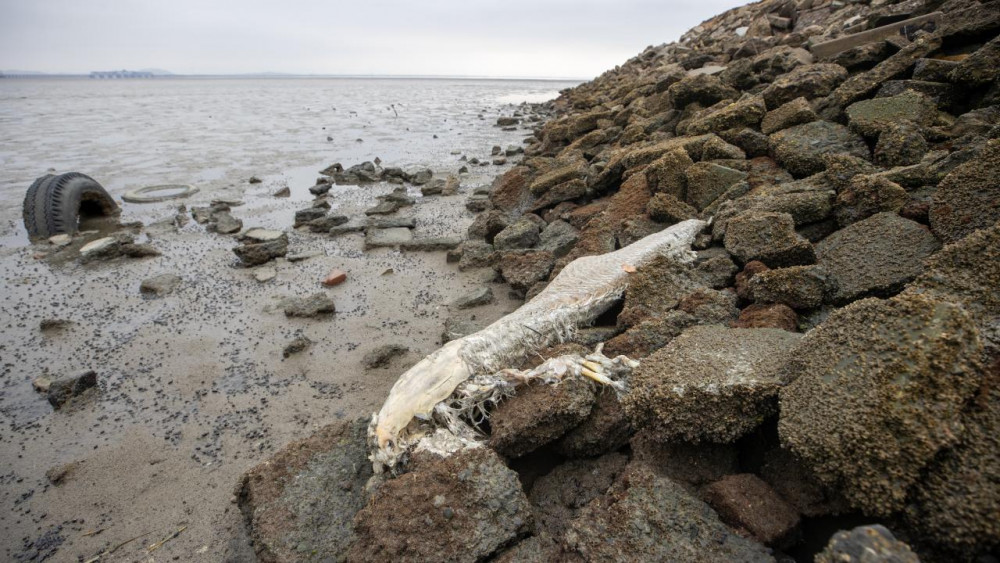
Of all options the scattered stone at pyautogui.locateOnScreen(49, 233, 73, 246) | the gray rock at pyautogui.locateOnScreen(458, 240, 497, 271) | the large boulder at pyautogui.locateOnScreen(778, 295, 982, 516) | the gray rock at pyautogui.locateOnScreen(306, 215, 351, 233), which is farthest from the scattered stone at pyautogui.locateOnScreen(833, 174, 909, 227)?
the scattered stone at pyautogui.locateOnScreen(49, 233, 73, 246)

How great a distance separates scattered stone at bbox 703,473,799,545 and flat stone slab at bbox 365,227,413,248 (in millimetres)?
Answer: 5049

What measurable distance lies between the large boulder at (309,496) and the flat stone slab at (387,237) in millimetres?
3959

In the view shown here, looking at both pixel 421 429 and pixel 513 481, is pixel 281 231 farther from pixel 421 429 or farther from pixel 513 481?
pixel 513 481

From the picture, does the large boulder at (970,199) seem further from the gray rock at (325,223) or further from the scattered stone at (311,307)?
the gray rock at (325,223)

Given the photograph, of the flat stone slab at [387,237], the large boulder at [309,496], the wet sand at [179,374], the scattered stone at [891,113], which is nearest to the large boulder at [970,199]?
the scattered stone at [891,113]

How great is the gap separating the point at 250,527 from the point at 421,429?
2.78ft

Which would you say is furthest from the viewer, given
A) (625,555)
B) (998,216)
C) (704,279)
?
(704,279)

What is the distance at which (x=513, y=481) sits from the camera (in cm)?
184

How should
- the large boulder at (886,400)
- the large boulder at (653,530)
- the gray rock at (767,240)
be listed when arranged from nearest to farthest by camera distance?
1. the large boulder at (886,400)
2. the large boulder at (653,530)
3. the gray rock at (767,240)

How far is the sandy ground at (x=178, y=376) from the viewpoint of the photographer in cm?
250

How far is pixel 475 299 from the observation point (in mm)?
4469

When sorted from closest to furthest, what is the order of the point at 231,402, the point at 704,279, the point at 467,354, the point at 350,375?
the point at 467,354
the point at 704,279
the point at 231,402
the point at 350,375

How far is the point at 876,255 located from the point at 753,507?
182cm

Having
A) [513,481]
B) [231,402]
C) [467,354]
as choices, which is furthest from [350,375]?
[513,481]
